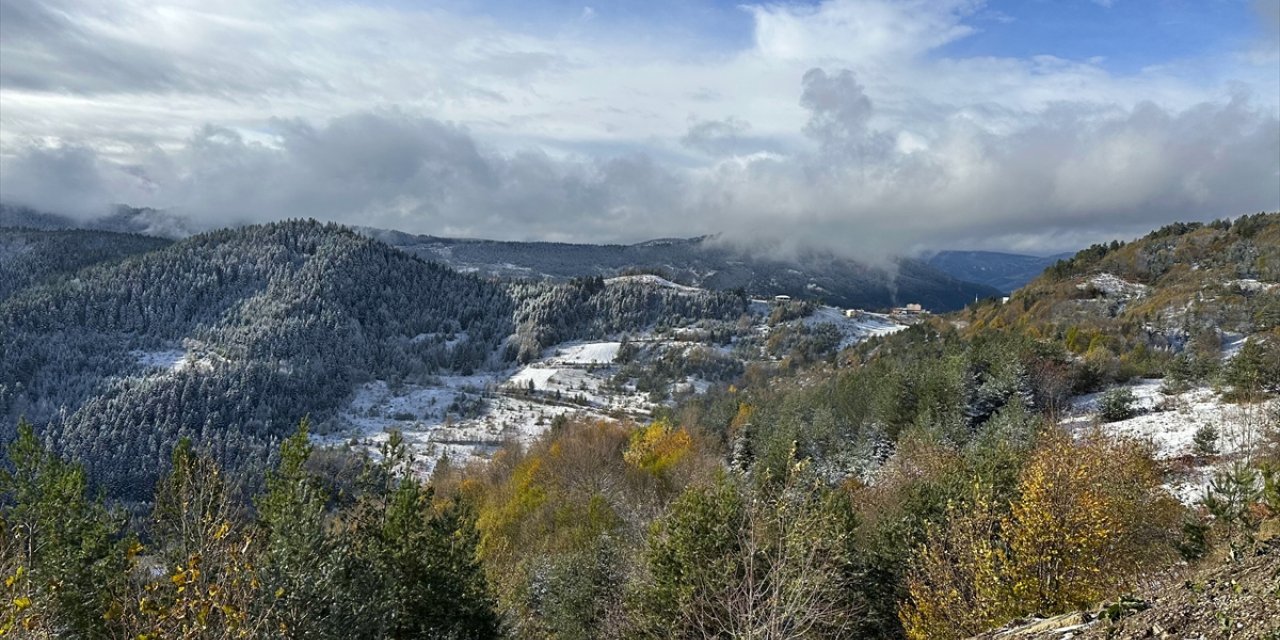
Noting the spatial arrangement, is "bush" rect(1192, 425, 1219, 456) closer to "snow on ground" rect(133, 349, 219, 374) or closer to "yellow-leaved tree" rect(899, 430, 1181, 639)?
"yellow-leaved tree" rect(899, 430, 1181, 639)

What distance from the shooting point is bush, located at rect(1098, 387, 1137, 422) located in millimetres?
48375

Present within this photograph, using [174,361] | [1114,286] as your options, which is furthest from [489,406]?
[1114,286]

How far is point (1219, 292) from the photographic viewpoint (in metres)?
80.6

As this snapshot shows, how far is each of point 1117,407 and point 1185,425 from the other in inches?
227

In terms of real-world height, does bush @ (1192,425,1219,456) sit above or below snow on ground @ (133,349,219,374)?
above

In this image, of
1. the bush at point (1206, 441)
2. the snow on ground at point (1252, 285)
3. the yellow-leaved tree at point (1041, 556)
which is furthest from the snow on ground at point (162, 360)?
the snow on ground at point (1252, 285)

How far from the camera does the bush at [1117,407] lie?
48.4 metres

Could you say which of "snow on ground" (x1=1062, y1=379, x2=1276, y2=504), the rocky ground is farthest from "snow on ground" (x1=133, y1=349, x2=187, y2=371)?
the rocky ground

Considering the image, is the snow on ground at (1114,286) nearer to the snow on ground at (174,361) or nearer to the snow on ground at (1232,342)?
the snow on ground at (1232,342)

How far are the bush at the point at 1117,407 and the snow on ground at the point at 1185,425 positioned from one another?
0.74 meters

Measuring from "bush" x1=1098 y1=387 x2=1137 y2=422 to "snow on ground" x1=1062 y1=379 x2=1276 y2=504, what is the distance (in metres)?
0.74

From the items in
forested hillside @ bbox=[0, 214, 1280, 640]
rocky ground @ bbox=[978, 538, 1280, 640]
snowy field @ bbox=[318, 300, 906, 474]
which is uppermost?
rocky ground @ bbox=[978, 538, 1280, 640]

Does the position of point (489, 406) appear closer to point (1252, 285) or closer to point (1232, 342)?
point (1232, 342)

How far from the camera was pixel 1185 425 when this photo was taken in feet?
139
